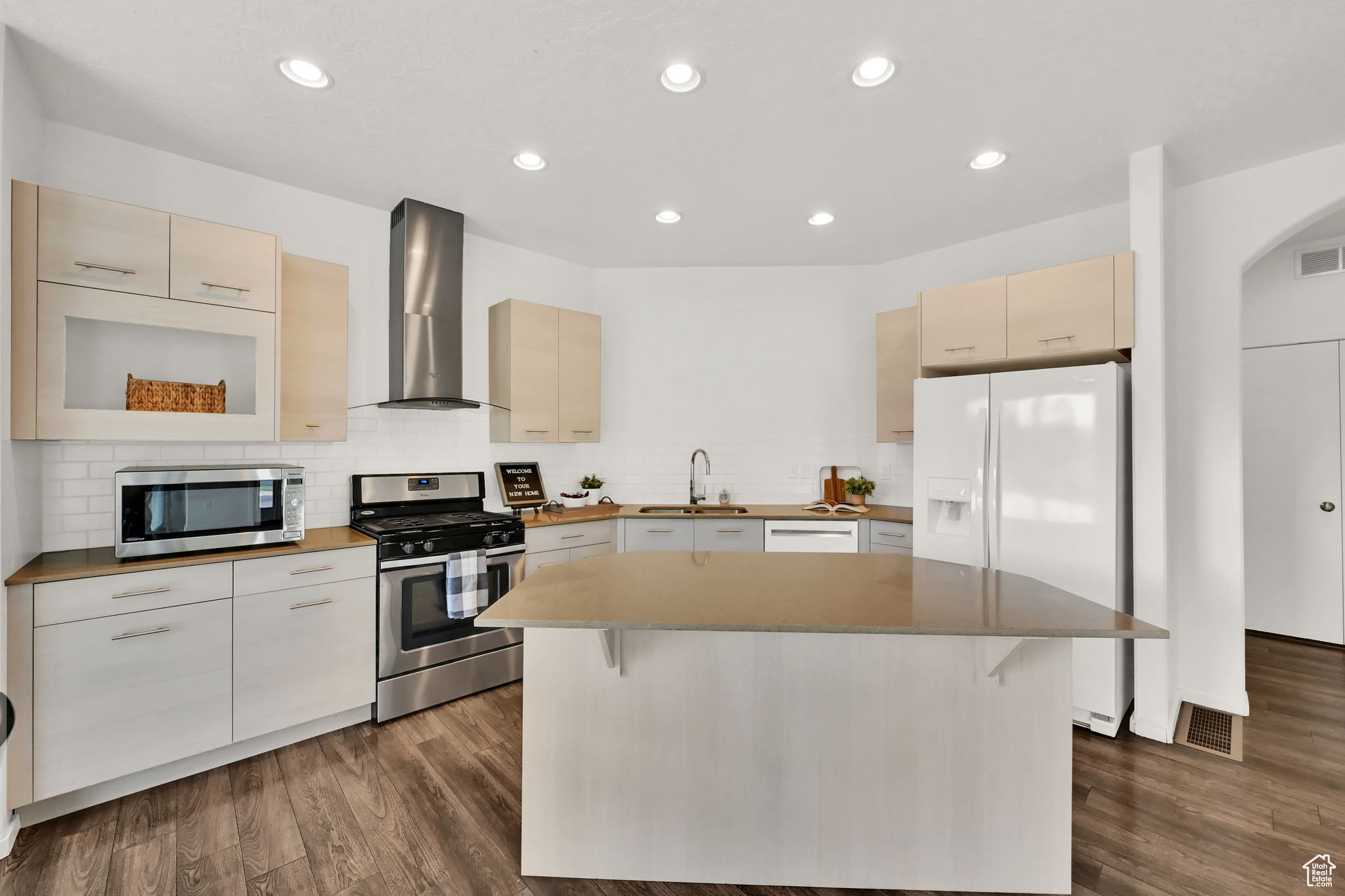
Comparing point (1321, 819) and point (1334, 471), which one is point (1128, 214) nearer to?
point (1334, 471)

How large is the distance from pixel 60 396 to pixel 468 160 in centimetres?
190

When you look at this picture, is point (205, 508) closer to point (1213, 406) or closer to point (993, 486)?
point (993, 486)

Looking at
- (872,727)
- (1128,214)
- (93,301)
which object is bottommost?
(872,727)

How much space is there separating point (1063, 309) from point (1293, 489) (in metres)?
2.74

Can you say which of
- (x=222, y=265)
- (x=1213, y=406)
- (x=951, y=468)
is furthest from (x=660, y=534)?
(x=1213, y=406)

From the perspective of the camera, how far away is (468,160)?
9.38ft

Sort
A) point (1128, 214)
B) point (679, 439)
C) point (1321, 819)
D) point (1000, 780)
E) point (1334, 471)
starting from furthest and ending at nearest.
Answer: point (679, 439)
point (1334, 471)
point (1128, 214)
point (1321, 819)
point (1000, 780)

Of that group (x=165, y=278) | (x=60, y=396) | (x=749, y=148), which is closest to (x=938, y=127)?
(x=749, y=148)

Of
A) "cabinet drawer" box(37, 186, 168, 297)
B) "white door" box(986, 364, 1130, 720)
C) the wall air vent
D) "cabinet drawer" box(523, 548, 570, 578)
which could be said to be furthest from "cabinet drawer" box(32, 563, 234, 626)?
the wall air vent

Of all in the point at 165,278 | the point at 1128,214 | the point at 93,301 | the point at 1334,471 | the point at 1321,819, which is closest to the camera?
the point at 1321,819

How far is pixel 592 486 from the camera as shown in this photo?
443cm

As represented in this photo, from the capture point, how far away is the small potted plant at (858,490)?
422 cm

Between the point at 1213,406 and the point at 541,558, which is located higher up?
the point at 1213,406

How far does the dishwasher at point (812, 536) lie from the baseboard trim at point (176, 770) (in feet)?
8.28
